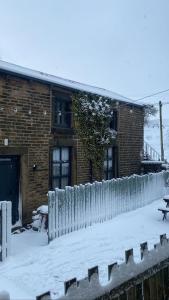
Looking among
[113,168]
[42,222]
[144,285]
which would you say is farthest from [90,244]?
[113,168]

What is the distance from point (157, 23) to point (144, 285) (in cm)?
9593

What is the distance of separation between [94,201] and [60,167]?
2497mm

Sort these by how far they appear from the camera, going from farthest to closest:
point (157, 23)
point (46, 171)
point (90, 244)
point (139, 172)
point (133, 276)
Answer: point (157, 23) < point (139, 172) < point (46, 171) < point (90, 244) < point (133, 276)

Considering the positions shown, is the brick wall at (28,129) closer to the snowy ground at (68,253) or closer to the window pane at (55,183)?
the window pane at (55,183)

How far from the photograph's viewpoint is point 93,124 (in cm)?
1348

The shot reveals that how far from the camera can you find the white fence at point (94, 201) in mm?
9180

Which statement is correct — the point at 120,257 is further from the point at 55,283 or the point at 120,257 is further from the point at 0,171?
the point at 0,171

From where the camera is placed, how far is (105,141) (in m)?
13.5

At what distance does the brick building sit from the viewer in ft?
34.2

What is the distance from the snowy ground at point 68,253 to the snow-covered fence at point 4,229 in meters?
0.19

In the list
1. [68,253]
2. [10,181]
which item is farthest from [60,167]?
[68,253]

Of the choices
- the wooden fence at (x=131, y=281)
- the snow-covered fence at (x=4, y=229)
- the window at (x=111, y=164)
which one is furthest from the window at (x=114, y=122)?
the wooden fence at (x=131, y=281)

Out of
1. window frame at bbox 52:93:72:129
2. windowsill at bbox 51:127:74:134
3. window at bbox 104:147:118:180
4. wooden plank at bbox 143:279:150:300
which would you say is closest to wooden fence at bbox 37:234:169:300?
wooden plank at bbox 143:279:150:300

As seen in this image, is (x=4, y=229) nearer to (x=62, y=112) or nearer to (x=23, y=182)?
(x=23, y=182)
